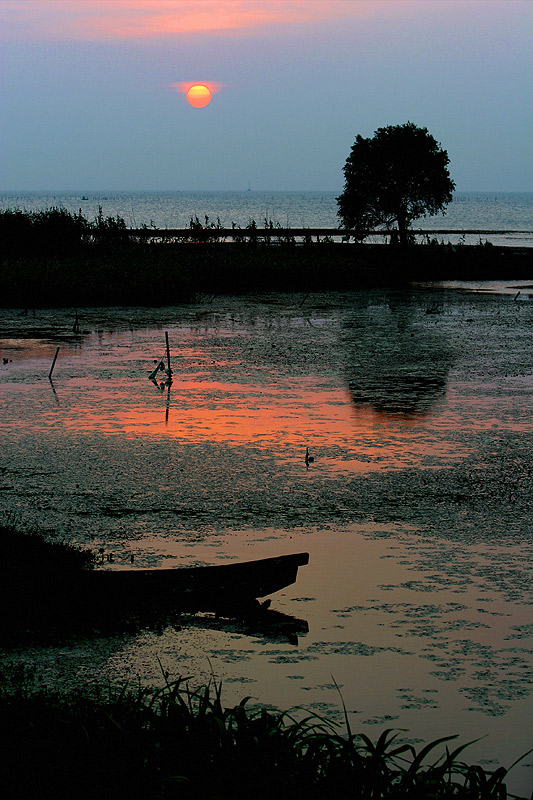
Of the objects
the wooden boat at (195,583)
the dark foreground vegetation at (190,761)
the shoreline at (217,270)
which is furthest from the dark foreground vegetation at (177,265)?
the dark foreground vegetation at (190,761)

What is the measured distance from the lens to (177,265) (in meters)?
25.5

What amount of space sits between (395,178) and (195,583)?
126ft

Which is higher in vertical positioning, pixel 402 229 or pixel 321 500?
pixel 402 229

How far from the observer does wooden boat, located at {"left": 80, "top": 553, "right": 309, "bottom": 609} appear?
504cm

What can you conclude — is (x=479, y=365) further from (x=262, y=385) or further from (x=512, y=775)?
(x=512, y=775)

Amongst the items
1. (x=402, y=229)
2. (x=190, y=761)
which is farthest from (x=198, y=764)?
(x=402, y=229)

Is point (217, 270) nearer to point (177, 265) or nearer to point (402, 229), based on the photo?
point (177, 265)

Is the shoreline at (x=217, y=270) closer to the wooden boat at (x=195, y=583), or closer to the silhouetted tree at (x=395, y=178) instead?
the silhouetted tree at (x=395, y=178)

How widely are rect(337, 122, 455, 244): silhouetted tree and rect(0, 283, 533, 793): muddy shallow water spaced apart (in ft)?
87.4

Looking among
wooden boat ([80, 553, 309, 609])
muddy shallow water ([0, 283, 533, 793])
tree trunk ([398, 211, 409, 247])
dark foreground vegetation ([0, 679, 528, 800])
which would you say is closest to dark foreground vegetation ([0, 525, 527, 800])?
dark foreground vegetation ([0, 679, 528, 800])

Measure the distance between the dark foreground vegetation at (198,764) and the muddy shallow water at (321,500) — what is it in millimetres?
829

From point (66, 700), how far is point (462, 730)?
1.60m

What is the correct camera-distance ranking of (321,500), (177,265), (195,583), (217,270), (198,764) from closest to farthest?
1. (198,764)
2. (195,583)
3. (321,500)
4. (177,265)
5. (217,270)

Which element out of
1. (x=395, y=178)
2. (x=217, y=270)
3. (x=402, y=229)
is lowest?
(x=217, y=270)
